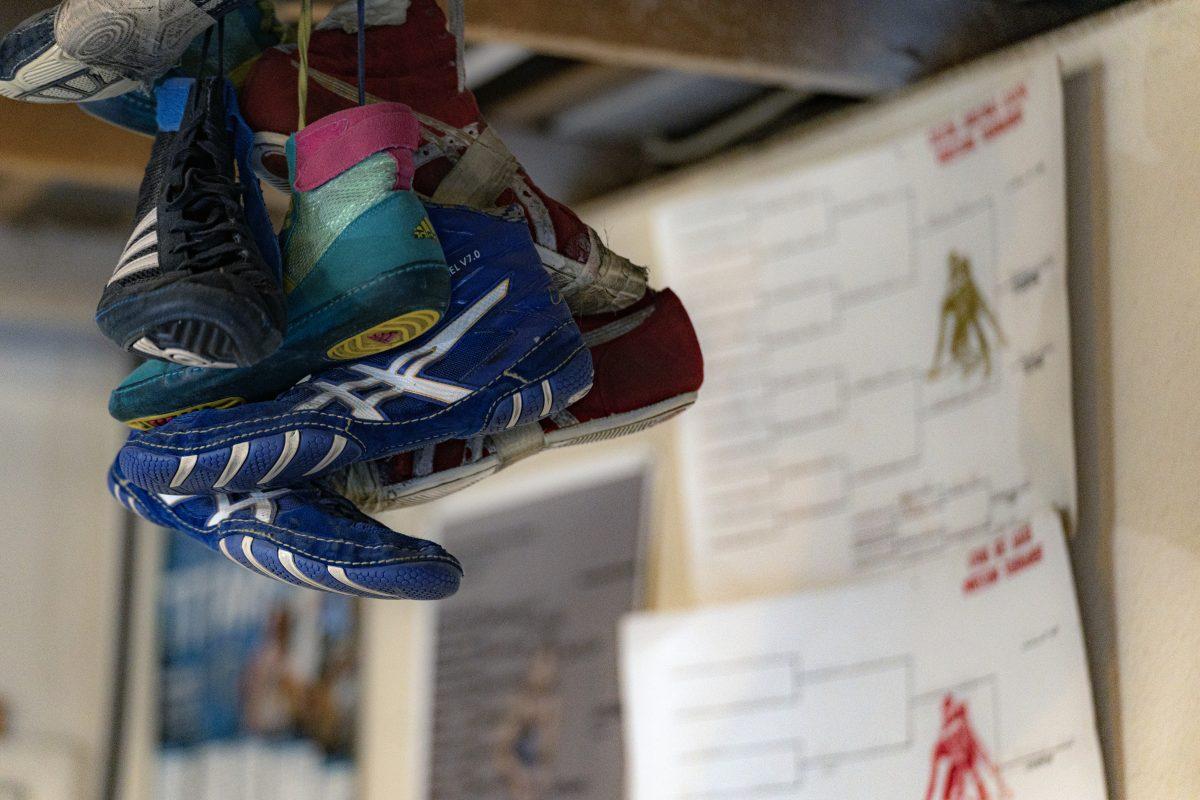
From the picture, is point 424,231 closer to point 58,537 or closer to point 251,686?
point 251,686

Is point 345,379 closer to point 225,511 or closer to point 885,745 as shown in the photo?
point 225,511

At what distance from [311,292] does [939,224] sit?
916 mm

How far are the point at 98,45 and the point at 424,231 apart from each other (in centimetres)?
26

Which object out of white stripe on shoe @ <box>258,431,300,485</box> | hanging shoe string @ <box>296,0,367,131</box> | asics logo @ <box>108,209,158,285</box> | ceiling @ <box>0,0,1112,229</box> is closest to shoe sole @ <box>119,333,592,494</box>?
white stripe on shoe @ <box>258,431,300,485</box>

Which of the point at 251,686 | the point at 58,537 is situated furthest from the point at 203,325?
the point at 58,537

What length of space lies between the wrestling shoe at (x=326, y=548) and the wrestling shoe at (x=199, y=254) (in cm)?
13

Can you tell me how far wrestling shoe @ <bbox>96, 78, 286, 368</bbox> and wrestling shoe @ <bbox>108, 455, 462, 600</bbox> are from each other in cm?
13

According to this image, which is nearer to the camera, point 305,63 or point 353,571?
point 353,571

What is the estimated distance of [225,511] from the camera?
96 centimetres

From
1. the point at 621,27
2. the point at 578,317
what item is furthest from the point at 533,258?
the point at 621,27

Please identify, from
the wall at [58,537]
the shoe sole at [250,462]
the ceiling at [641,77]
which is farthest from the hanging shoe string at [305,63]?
the wall at [58,537]

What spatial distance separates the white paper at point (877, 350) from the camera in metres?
1.46

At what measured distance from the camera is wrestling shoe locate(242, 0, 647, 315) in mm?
1018

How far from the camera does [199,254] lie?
2.81ft
